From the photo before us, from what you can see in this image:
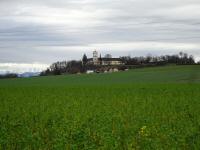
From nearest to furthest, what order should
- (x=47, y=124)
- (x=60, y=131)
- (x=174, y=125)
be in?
(x=60, y=131)
(x=174, y=125)
(x=47, y=124)

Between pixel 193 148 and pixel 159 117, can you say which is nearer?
pixel 193 148

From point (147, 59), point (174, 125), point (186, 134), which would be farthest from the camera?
point (147, 59)

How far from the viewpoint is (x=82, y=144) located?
930 cm

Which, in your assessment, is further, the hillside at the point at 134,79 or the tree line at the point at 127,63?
the tree line at the point at 127,63

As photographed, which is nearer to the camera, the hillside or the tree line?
the hillside

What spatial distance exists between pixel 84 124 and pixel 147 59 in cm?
13010

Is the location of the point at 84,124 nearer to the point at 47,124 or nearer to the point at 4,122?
the point at 47,124

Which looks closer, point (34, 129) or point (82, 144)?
point (82, 144)

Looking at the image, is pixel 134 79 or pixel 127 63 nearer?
pixel 134 79

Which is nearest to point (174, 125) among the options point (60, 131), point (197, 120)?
point (197, 120)

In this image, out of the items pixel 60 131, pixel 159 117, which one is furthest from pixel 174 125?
pixel 60 131

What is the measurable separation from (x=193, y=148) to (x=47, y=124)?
554 cm

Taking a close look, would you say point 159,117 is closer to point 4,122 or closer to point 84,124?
point 84,124

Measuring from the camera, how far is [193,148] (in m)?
→ 8.95
